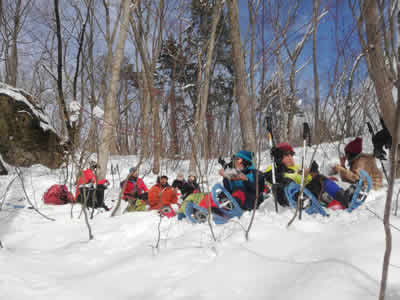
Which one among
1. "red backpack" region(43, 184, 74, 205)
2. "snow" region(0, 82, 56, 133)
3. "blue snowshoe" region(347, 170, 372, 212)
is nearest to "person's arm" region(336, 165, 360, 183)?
"blue snowshoe" region(347, 170, 372, 212)

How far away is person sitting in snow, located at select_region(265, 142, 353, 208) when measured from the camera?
250 cm

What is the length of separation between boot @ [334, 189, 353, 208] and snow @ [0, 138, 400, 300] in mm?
188

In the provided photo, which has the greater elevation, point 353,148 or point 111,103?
point 111,103

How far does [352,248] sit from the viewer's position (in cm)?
122

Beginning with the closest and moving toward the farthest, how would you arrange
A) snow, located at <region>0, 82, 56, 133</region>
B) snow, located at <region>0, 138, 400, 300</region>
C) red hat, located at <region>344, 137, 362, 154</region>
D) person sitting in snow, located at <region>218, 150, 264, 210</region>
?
snow, located at <region>0, 138, 400, 300</region>
person sitting in snow, located at <region>218, 150, 264, 210</region>
red hat, located at <region>344, 137, 362, 154</region>
snow, located at <region>0, 82, 56, 133</region>

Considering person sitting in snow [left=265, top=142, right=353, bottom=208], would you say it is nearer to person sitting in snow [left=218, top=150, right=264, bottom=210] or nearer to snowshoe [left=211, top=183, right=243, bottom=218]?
person sitting in snow [left=218, top=150, right=264, bottom=210]

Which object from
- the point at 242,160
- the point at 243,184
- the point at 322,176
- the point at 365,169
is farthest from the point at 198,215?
the point at 365,169

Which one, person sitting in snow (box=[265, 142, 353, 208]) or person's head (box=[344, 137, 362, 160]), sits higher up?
person's head (box=[344, 137, 362, 160])

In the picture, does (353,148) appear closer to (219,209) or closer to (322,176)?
(322,176)

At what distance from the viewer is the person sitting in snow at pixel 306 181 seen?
2.50m

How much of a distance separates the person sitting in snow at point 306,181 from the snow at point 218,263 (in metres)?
0.27

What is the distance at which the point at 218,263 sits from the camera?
1361mm

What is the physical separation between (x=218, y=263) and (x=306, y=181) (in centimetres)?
140

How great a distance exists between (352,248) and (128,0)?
177 inches
